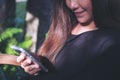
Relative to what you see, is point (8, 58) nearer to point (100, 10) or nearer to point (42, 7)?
point (100, 10)

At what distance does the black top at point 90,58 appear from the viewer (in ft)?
10.6

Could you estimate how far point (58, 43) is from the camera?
3648 mm

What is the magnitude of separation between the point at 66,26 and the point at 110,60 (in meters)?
0.61

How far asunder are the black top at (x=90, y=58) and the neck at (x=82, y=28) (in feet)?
0.21

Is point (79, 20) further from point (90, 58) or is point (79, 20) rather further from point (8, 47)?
point (8, 47)

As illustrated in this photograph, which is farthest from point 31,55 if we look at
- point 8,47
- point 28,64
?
point 8,47

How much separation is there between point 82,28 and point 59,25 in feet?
0.80

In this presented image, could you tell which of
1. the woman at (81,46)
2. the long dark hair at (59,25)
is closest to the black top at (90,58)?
the woman at (81,46)

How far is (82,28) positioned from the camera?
11.7 feet

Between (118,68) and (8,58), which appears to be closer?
(118,68)

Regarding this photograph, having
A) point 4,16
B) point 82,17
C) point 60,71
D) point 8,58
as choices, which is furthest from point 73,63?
point 4,16

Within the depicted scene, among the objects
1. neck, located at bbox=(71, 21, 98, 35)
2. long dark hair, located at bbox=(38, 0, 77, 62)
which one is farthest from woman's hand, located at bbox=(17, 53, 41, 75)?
neck, located at bbox=(71, 21, 98, 35)

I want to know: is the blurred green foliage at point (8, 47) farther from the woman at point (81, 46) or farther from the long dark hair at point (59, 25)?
the woman at point (81, 46)

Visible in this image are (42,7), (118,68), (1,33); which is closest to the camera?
(118,68)
